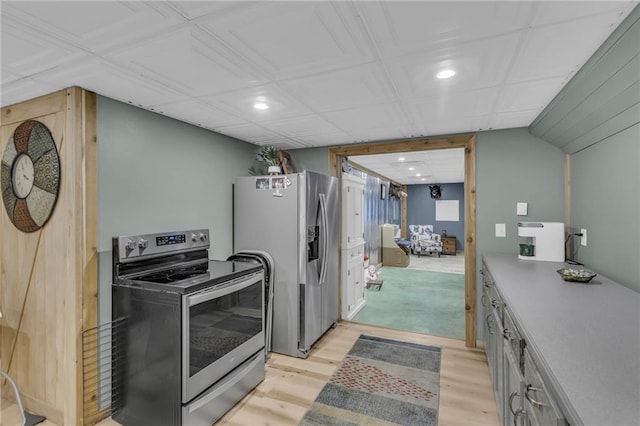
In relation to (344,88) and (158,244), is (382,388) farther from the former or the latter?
(344,88)

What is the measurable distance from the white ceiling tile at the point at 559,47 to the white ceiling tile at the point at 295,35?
78 centimetres

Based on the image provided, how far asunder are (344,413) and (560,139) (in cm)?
278

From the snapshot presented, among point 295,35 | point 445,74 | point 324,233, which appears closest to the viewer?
point 295,35

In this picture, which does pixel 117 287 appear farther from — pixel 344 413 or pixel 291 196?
pixel 344 413

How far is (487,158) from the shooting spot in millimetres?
3121

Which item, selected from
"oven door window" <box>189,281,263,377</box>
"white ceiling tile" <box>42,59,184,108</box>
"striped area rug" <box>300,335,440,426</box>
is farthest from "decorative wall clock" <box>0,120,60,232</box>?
"striped area rug" <box>300,335,440,426</box>

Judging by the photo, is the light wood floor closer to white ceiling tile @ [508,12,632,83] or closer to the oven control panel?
the oven control panel

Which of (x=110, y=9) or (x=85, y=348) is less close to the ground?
(x=110, y=9)

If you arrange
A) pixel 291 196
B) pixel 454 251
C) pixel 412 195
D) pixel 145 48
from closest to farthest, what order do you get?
1. pixel 145 48
2. pixel 291 196
3. pixel 454 251
4. pixel 412 195

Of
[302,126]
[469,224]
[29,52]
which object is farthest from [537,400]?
[29,52]

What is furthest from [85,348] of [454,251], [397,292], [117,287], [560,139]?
[454,251]

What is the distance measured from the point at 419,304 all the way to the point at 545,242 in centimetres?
239

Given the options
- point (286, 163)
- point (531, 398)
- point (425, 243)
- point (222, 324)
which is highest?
point (286, 163)

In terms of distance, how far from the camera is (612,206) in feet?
6.50
